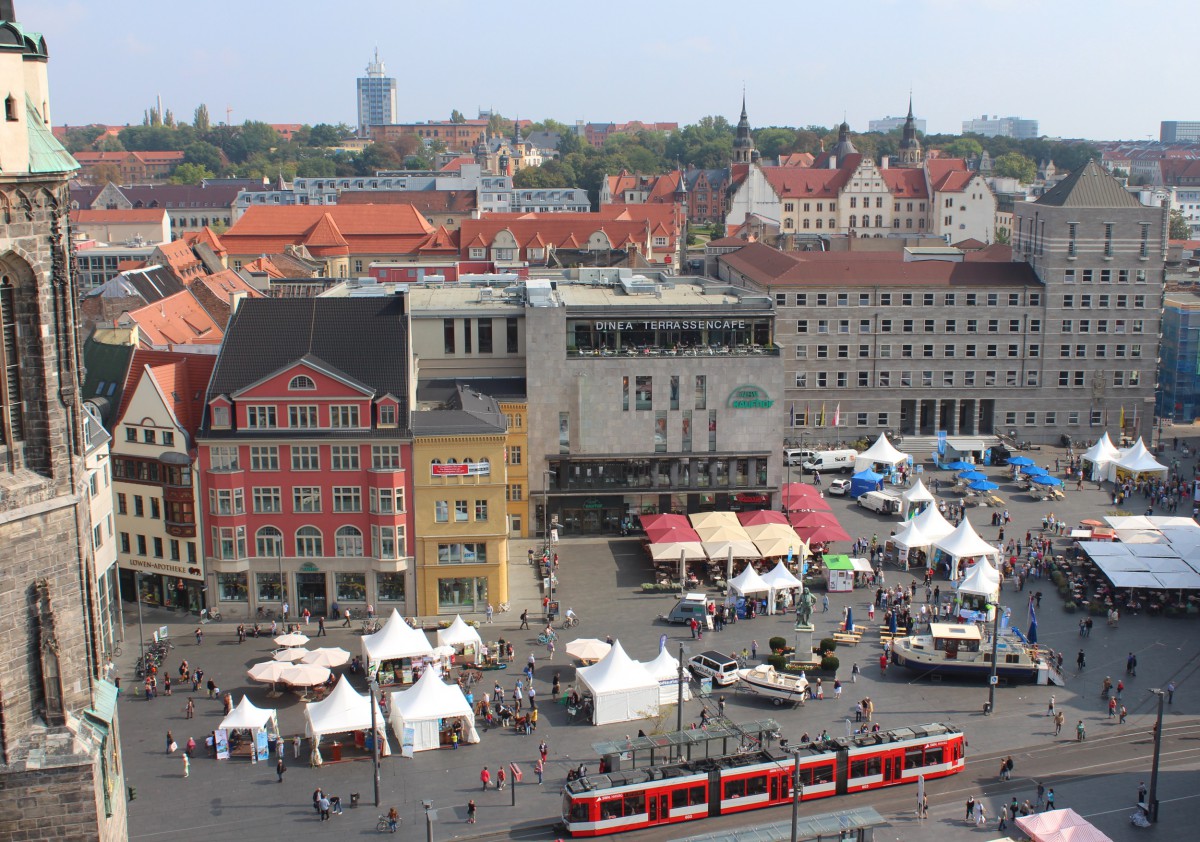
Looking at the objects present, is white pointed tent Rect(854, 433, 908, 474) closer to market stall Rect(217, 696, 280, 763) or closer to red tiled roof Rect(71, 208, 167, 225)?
market stall Rect(217, 696, 280, 763)

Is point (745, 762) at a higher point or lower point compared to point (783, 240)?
lower

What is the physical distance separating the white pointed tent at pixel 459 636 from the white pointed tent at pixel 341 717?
8.30 meters

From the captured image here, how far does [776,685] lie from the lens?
180 feet

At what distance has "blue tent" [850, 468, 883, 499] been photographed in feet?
293

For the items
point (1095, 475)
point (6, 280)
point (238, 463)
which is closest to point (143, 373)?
point (238, 463)

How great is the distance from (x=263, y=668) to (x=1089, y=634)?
1528 inches

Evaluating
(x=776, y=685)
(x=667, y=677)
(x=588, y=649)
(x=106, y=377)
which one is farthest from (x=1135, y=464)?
(x=106, y=377)

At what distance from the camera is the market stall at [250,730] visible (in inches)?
1961

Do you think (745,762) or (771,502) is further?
(771,502)

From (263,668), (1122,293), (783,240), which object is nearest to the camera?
(263,668)

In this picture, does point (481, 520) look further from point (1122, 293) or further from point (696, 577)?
point (1122, 293)

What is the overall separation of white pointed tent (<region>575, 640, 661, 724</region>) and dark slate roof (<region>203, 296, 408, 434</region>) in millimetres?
17651

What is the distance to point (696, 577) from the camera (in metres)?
71.1

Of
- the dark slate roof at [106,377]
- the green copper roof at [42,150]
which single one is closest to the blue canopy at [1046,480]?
the dark slate roof at [106,377]
